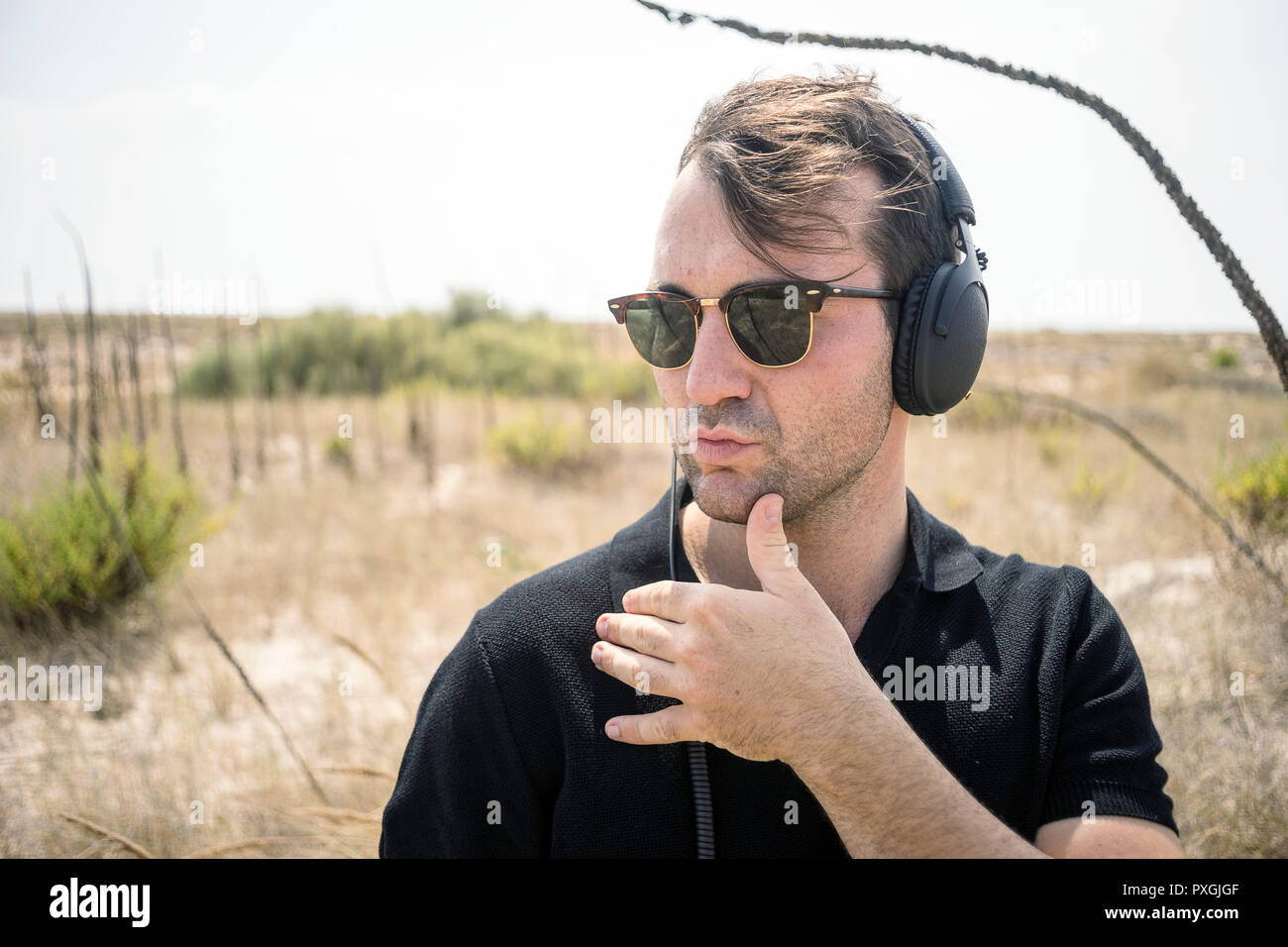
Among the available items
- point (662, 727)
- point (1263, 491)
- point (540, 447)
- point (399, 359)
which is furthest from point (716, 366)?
point (399, 359)

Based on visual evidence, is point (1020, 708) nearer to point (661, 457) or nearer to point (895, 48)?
point (895, 48)

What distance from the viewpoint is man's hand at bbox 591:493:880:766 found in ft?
3.78

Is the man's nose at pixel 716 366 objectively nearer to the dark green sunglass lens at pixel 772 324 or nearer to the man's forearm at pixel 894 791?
the dark green sunglass lens at pixel 772 324

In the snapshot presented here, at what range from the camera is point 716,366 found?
4.68 feet

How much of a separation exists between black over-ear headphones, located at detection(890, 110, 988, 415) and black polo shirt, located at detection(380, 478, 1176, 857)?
1.45 ft

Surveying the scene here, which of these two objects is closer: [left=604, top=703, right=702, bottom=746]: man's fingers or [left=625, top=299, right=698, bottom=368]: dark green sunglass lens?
[left=604, top=703, right=702, bottom=746]: man's fingers

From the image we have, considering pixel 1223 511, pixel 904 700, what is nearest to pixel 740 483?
pixel 904 700

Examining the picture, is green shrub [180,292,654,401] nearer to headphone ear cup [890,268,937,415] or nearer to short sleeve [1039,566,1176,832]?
headphone ear cup [890,268,937,415]

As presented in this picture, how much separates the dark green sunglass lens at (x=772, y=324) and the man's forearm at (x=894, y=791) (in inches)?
23.3

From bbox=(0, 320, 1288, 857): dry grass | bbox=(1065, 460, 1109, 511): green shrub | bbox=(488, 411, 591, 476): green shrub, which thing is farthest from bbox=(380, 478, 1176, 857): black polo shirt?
bbox=(488, 411, 591, 476): green shrub

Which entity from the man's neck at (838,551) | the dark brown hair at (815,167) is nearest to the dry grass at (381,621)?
the man's neck at (838,551)

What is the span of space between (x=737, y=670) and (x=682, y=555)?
1.44 ft

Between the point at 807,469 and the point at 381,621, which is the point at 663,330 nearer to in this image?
the point at 807,469
